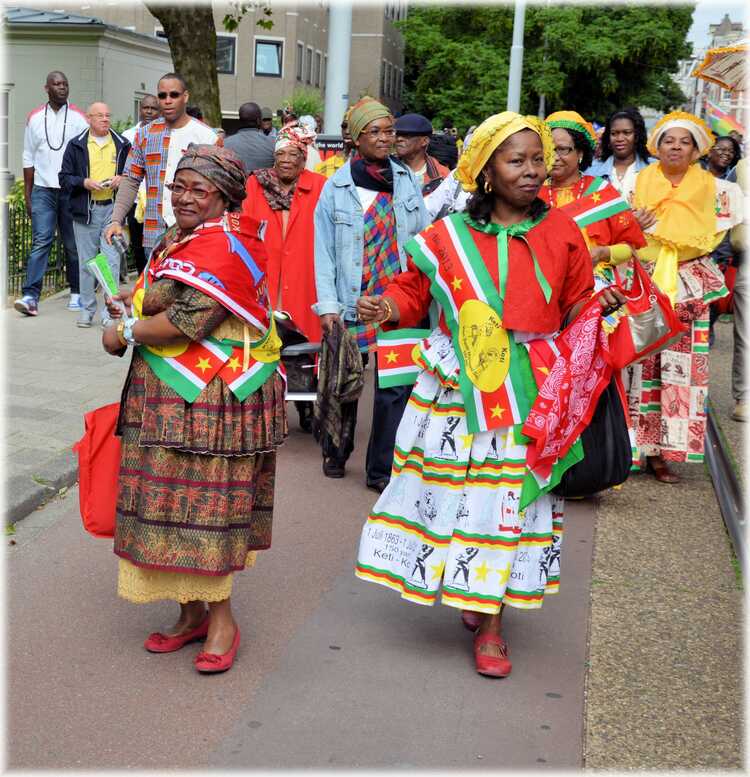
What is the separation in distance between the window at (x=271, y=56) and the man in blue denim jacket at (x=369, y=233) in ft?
150

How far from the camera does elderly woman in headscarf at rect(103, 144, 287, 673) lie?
4156 millimetres

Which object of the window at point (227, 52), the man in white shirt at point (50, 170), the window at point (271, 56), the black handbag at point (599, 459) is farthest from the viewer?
the window at point (271, 56)

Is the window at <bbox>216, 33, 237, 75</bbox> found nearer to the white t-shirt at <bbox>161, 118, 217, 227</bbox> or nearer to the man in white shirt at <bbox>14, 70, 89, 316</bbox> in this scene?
the man in white shirt at <bbox>14, 70, 89, 316</bbox>

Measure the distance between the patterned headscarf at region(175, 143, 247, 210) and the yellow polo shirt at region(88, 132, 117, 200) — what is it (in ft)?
23.9

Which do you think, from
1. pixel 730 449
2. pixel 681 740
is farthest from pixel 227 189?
pixel 730 449

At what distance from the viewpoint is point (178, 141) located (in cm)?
803

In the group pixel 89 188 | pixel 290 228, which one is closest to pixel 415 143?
pixel 290 228

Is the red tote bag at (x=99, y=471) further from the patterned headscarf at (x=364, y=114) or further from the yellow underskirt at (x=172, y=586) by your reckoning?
the patterned headscarf at (x=364, y=114)

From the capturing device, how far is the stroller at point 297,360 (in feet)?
26.2

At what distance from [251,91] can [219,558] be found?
4932cm

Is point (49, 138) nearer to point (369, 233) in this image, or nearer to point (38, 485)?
point (369, 233)

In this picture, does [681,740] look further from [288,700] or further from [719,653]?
[288,700]

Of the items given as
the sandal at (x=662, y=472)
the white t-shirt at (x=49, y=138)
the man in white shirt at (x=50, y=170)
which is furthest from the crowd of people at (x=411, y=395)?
the white t-shirt at (x=49, y=138)

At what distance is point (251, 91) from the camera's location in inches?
2031
